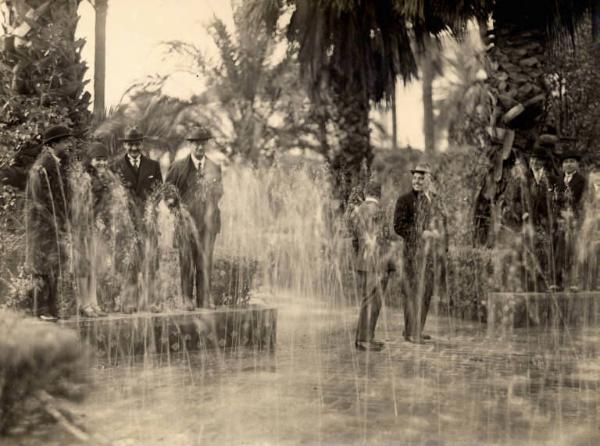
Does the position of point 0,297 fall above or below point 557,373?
above

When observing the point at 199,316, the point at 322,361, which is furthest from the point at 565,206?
the point at 199,316

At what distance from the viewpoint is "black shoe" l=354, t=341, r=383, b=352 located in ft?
23.9

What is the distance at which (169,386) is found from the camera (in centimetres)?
572

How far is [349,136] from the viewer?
43.9 ft

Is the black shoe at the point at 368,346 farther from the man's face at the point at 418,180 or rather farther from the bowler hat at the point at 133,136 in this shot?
the bowler hat at the point at 133,136

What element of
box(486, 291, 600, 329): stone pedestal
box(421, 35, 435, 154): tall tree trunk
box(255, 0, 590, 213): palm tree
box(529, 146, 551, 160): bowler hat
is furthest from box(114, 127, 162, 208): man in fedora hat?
box(421, 35, 435, 154): tall tree trunk

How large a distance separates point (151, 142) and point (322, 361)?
10907mm

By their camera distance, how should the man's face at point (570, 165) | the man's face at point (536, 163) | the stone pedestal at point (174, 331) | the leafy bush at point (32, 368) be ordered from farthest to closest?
the man's face at point (536, 163), the man's face at point (570, 165), the stone pedestal at point (174, 331), the leafy bush at point (32, 368)

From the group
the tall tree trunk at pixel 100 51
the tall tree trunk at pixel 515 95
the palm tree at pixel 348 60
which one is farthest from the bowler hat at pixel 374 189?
the palm tree at pixel 348 60

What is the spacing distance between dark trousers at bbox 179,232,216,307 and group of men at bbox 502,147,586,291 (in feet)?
13.8

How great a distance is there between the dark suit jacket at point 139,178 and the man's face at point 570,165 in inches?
210

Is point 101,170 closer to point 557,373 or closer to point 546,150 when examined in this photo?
point 557,373

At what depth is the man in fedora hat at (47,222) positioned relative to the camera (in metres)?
6.43

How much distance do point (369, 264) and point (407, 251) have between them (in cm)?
81
